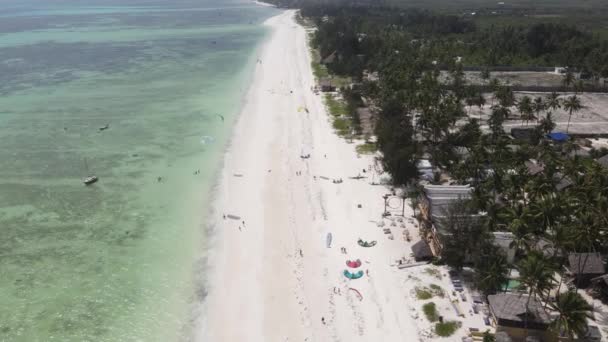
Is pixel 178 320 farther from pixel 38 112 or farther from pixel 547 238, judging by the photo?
pixel 38 112

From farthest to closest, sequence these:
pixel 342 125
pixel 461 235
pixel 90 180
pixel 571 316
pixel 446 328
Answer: pixel 342 125 < pixel 90 180 < pixel 461 235 < pixel 446 328 < pixel 571 316

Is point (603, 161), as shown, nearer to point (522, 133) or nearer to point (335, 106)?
point (522, 133)

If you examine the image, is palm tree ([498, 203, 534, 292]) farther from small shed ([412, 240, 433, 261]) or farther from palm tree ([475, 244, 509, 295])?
small shed ([412, 240, 433, 261])

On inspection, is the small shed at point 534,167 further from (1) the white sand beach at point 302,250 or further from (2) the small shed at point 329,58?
(2) the small shed at point 329,58

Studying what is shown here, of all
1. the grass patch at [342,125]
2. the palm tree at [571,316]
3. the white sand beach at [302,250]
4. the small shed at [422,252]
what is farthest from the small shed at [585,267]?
the grass patch at [342,125]

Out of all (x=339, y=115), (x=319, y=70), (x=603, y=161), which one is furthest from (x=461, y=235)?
(x=319, y=70)

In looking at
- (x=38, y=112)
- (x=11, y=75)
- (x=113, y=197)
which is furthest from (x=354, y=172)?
(x=11, y=75)
